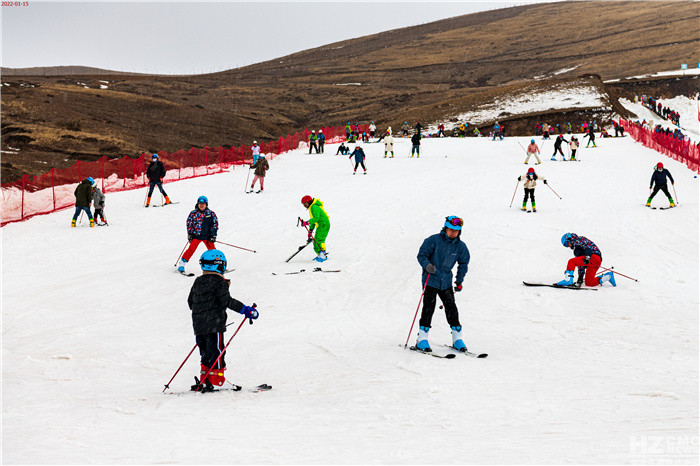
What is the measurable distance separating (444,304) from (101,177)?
19.5m

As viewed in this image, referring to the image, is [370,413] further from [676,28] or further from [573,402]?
[676,28]

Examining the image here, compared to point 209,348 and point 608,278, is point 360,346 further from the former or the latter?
point 608,278

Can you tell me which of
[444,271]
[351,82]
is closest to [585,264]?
[444,271]

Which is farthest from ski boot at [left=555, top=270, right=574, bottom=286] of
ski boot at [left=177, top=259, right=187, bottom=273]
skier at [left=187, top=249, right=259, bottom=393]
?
ski boot at [left=177, top=259, right=187, bottom=273]

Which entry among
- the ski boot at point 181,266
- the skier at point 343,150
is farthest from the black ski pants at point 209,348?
the skier at point 343,150

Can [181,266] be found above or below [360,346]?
above

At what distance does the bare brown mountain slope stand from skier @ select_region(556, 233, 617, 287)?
2662 cm

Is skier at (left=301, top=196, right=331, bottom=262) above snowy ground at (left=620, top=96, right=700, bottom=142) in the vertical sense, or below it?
below

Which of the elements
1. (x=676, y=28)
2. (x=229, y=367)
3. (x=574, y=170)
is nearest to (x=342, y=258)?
(x=229, y=367)

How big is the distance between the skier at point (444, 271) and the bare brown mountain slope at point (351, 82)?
27.0 metres

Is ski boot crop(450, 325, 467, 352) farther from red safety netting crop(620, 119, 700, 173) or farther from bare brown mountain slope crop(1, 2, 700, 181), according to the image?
bare brown mountain slope crop(1, 2, 700, 181)

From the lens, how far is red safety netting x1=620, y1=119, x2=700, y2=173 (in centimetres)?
2548

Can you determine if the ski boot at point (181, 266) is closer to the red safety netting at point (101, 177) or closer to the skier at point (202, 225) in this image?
the skier at point (202, 225)

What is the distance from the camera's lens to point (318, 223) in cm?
1314
